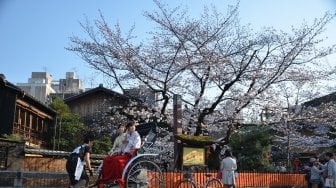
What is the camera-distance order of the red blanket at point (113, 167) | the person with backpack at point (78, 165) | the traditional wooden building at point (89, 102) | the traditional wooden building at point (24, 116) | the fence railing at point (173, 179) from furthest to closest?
1. the traditional wooden building at point (89, 102)
2. the traditional wooden building at point (24, 116)
3. the fence railing at point (173, 179)
4. the red blanket at point (113, 167)
5. the person with backpack at point (78, 165)

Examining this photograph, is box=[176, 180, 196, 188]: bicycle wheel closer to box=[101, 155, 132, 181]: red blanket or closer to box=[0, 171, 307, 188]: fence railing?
box=[0, 171, 307, 188]: fence railing

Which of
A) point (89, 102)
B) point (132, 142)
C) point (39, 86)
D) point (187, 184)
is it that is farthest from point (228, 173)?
point (39, 86)

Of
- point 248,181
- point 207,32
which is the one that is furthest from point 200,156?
point 207,32

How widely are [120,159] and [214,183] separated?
5112 millimetres

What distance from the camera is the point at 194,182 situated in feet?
41.9

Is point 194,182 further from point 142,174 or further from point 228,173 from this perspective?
point 142,174

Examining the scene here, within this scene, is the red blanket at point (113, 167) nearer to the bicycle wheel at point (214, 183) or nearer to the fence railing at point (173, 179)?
the fence railing at point (173, 179)

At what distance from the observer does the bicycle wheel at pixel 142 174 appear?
9164 mm

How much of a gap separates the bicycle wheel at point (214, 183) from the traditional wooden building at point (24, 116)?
13373 mm

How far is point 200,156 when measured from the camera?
13.8 metres

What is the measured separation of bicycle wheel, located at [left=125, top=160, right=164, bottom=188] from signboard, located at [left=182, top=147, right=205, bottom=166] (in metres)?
3.21

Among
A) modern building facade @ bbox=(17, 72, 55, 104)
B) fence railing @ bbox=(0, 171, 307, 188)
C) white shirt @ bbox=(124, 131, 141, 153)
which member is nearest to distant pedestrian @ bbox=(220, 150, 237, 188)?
fence railing @ bbox=(0, 171, 307, 188)

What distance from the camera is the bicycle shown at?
12523 mm

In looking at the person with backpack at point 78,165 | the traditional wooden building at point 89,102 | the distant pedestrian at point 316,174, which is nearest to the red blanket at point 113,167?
the person with backpack at point 78,165
